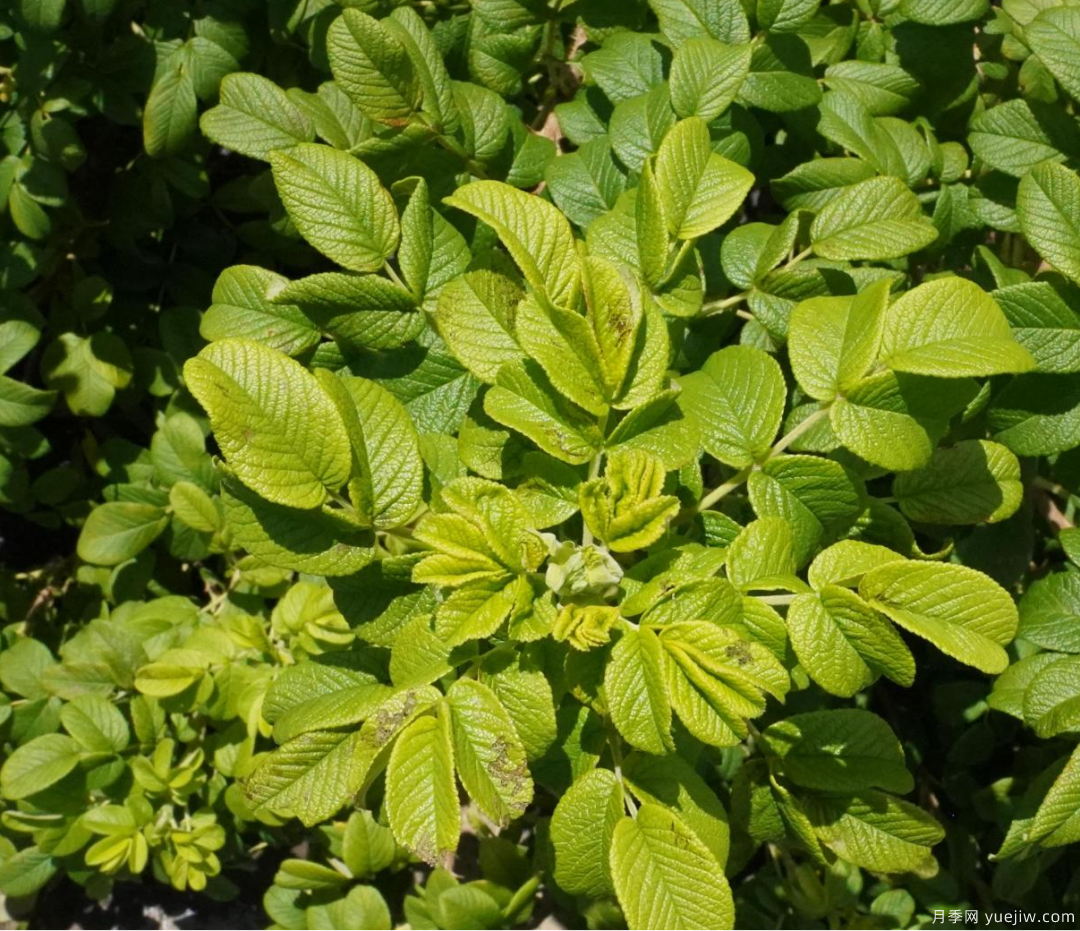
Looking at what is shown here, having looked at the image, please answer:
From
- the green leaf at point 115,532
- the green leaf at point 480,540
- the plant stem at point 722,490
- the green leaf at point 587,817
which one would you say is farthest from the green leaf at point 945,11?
the green leaf at point 115,532

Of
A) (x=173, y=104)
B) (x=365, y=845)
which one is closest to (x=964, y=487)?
(x=365, y=845)

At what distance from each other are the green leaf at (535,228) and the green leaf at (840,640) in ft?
1.20

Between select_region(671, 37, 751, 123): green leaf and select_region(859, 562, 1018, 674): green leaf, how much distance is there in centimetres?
58

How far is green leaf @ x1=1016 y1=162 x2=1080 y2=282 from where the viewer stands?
42.6 inches

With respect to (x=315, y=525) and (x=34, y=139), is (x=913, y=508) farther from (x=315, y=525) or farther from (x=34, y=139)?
(x=34, y=139)

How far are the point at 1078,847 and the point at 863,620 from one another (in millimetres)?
971

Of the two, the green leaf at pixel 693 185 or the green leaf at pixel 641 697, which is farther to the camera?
the green leaf at pixel 693 185

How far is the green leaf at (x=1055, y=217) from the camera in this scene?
108 cm

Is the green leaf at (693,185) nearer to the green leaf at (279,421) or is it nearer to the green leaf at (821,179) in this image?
the green leaf at (821,179)

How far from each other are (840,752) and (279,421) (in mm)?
655

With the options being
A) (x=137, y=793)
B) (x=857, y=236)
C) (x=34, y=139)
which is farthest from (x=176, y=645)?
(x=857, y=236)

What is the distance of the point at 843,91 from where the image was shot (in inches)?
52.7

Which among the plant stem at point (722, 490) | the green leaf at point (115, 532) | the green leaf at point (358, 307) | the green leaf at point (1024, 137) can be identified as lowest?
the green leaf at point (115, 532)

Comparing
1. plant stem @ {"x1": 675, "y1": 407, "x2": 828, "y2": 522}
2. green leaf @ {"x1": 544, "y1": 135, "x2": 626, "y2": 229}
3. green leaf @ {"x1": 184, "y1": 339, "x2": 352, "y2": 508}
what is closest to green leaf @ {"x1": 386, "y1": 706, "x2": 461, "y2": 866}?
green leaf @ {"x1": 184, "y1": 339, "x2": 352, "y2": 508}
